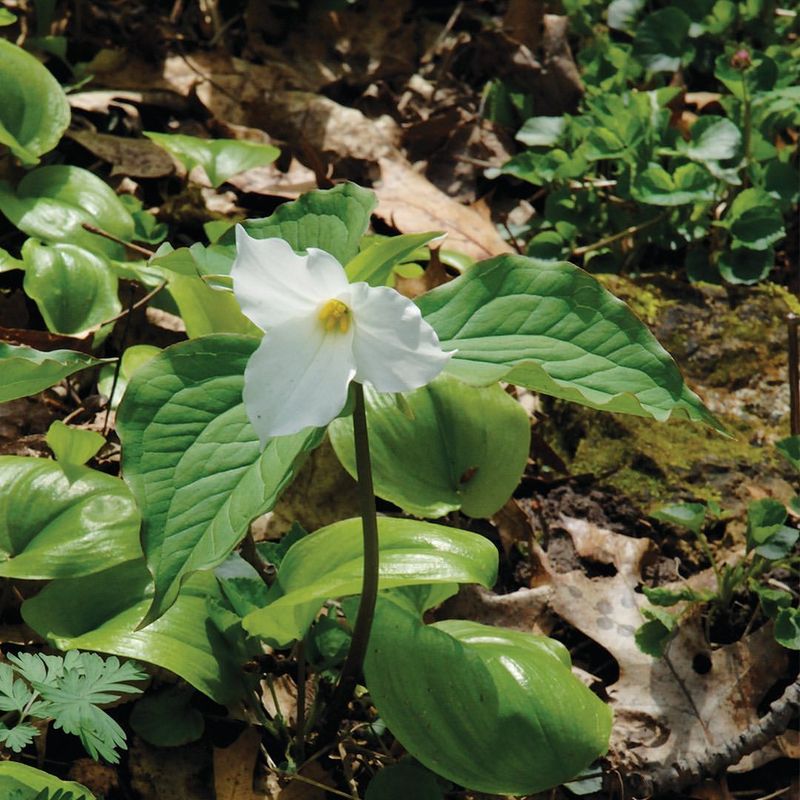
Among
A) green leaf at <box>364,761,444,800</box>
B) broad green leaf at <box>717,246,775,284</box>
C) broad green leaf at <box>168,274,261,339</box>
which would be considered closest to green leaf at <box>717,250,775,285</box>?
broad green leaf at <box>717,246,775,284</box>

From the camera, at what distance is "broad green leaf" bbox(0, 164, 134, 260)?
2240mm

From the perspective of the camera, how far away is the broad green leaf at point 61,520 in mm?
1442

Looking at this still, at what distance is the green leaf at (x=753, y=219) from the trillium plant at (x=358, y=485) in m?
1.17

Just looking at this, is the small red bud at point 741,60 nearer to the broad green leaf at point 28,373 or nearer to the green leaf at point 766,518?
the green leaf at point 766,518

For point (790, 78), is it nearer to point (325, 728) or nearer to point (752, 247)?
point (752, 247)

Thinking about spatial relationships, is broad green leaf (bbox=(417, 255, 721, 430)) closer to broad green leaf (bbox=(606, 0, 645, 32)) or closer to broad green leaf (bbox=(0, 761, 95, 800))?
broad green leaf (bbox=(0, 761, 95, 800))

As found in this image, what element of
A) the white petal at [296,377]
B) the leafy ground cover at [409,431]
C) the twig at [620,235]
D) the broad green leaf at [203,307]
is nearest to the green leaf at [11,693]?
the leafy ground cover at [409,431]

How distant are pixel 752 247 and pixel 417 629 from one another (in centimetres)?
161

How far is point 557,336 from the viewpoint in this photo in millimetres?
1329

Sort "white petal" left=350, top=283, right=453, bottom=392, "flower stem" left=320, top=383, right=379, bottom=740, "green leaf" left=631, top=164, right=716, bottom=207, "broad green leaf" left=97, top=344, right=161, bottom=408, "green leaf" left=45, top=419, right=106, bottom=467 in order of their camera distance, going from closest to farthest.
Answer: "white petal" left=350, top=283, right=453, bottom=392 < "flower stem" left=320, top=383, right=379, bottom=740 < "green leaf" left=45, top=419, right=106, bottom=467 < "broad green leaf" left=97, top=344, right=161, bottom=408 < "green leaf" left=631, top=164, right=716, bottom=207

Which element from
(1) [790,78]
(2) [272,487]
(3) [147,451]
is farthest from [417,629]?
(1) [790,78]

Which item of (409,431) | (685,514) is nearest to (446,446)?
(409,431)

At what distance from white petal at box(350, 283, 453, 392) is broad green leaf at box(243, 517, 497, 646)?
1.21ft

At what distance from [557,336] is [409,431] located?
510 mm
